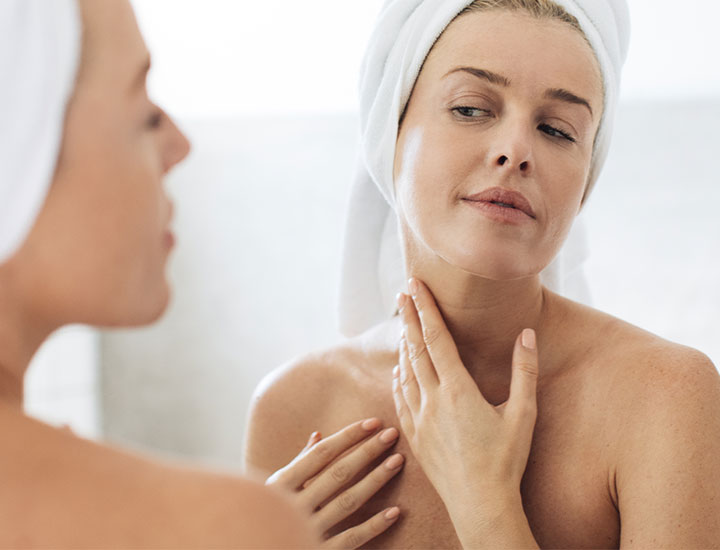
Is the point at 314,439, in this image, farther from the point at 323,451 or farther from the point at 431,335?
the point at 431,335

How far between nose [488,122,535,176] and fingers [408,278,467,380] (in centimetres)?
25

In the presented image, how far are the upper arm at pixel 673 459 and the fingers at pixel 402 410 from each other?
11.1 inches

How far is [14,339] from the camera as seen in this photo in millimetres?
583

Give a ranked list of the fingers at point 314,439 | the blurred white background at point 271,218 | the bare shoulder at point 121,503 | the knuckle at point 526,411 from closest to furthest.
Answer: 1. the bare shoulder at point 121,503
2. the knuckle at point 526,411
3. the fingers at point 314,439
4. the blurred white background at point 271,218

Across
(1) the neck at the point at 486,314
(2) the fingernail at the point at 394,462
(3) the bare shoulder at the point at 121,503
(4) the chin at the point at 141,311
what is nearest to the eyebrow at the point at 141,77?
(4) the chin at the point at 141,311

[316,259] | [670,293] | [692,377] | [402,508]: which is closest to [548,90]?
[692,377]

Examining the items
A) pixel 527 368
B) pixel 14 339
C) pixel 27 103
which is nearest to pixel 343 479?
pixel 527 368

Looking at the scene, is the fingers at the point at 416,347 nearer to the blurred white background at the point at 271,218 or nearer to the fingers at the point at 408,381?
the fingers at the point at 408,381

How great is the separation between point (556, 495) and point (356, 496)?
11.0 inches

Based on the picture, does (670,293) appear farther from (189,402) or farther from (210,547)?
(210,547)

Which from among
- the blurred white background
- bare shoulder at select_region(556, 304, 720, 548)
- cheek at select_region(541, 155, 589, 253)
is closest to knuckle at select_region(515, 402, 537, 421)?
bare shoulder at select_region(556, 304, 720, 548)

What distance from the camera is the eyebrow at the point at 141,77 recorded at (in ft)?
1.90

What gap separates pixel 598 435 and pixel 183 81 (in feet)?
9.06

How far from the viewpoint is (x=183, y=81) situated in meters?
3.38
